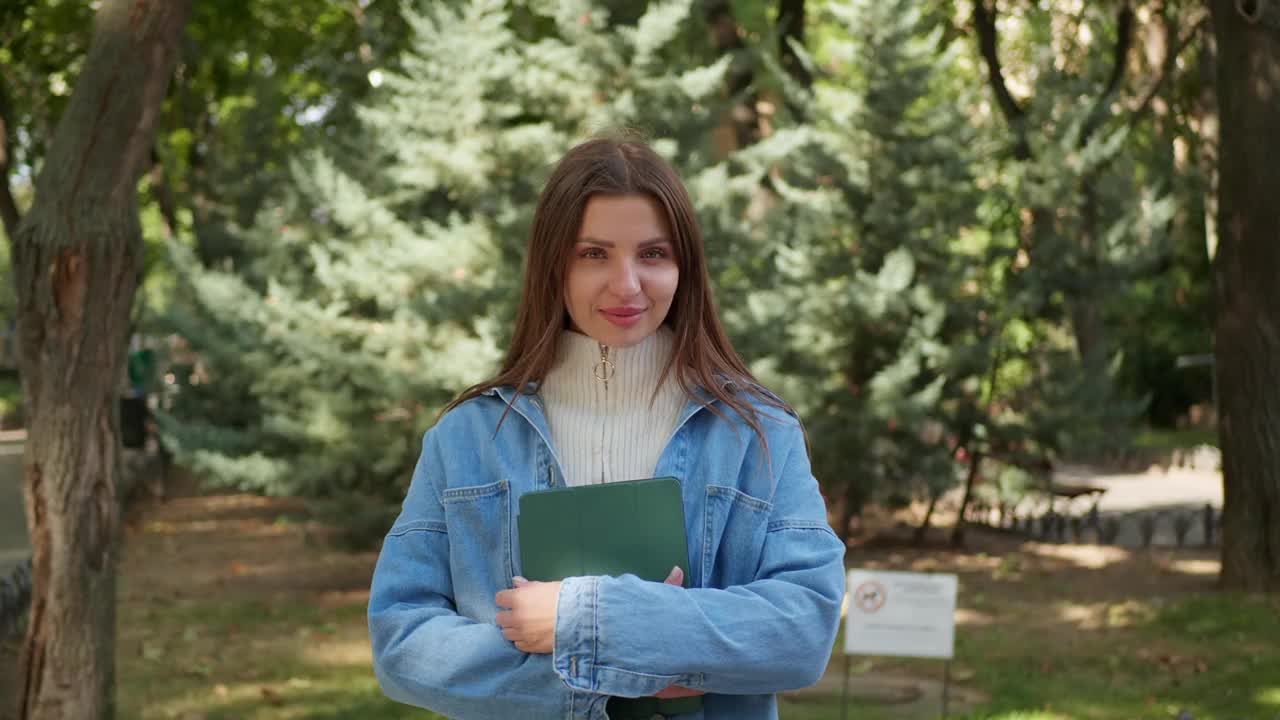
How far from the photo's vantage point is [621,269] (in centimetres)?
235

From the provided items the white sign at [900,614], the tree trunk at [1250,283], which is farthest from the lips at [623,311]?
the tree trunk at [1250,283]

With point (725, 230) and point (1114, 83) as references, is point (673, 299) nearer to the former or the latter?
point (725, 230)

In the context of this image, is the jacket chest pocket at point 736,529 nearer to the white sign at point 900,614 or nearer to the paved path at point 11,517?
the white sign at point 900,614

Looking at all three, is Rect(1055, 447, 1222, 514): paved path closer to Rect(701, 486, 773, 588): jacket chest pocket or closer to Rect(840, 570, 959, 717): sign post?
Rect(840, 570, 959, 717): sign post

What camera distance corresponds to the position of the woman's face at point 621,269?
2.36 m

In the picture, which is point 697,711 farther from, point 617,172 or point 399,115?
point 399,115

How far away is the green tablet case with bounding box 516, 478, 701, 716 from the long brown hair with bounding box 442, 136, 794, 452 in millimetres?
242

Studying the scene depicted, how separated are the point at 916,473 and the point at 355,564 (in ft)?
20.4

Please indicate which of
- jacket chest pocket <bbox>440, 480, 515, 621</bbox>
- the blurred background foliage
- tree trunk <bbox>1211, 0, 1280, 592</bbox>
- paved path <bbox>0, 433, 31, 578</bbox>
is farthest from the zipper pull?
paved path <bbox>0, 433, 31, 578</bbox>

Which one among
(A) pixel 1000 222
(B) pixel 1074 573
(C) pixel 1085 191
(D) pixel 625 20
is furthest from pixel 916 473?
(D) pixel 625 20

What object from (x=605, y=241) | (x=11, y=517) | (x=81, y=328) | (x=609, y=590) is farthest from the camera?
(x=11, y=517)

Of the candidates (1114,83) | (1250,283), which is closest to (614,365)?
(1250,283)

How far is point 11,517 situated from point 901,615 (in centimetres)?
1614

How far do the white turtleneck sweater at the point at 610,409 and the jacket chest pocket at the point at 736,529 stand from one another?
5.9 inches
